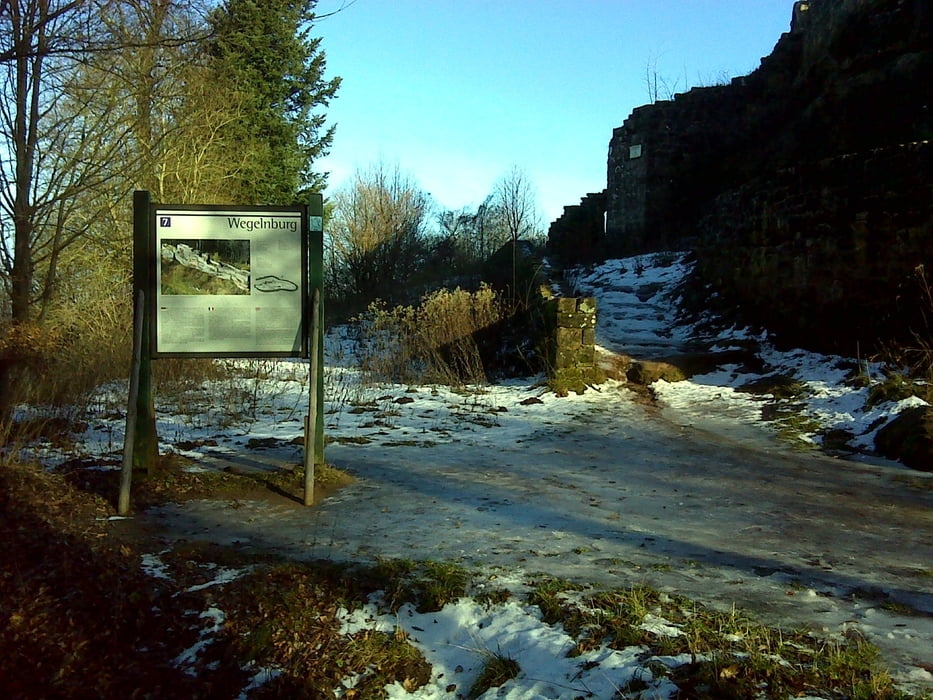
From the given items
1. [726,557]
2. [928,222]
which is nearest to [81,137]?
[726,557]

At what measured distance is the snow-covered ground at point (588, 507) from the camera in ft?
12.1

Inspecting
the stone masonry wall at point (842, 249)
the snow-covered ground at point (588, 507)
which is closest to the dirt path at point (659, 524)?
the snow-covered ground at point (588, 507)

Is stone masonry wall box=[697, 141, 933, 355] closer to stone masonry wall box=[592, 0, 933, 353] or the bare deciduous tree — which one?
stone masonry wall box=[592, 0, 933, 353]

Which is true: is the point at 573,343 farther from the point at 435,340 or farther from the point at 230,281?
the point at 230,281

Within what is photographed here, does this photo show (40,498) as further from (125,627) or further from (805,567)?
(805,567)

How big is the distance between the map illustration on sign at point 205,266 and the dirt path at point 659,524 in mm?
1764

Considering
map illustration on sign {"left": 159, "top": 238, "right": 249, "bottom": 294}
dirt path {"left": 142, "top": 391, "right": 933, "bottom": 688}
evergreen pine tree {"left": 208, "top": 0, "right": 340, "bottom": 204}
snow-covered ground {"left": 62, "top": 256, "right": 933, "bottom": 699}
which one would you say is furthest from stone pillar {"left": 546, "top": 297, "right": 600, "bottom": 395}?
evergreen pine tree {"left": 208, "top": 0, "right": 340, "bottom": 204}

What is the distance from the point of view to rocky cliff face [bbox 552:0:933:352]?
10508 mm

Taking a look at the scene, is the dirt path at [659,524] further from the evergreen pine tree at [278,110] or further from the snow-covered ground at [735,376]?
the evergreen pine tree at [278,110]

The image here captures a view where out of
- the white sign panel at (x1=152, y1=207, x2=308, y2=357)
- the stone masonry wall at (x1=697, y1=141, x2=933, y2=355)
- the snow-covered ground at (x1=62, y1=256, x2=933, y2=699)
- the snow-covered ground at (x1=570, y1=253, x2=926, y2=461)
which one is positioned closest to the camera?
the snow-covered ground at (x1=62, y1=256, x2=933, y2=699)

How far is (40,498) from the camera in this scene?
5.50 metres

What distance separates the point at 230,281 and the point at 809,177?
9646 mm

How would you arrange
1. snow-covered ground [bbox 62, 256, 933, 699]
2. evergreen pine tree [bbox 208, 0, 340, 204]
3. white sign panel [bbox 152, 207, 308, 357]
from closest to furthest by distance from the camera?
snow-covered ground [bbox 62, 256, 933, 699] < white sign panel [bbox 152, 207, 308, 357] < evergreen pine tree [bbox 208, 0, 340, 204]

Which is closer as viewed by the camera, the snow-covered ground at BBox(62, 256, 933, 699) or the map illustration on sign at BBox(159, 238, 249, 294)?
the snow-covered ground at BBox(62, 256, 933, 699)
